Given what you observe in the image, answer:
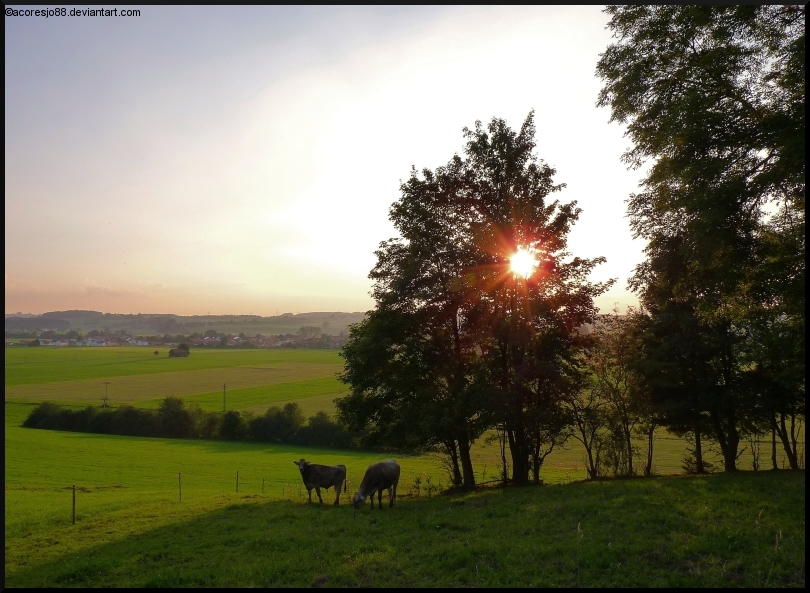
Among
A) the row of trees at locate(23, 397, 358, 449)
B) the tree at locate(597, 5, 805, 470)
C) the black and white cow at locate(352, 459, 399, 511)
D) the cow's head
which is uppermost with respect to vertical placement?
the tree at locate(597, 5, 805, 470)

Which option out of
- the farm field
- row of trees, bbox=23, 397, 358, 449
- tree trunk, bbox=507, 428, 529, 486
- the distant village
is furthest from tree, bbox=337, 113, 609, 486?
the distant village

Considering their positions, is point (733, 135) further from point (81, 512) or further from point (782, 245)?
point (81, 512)

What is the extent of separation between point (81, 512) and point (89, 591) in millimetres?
14165

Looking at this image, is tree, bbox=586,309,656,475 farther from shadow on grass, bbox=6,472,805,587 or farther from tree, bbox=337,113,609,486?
shadow on grass, bbox=6,472,805,587

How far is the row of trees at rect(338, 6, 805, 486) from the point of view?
1470 centimetres

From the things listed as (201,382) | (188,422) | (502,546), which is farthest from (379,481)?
(201,382)

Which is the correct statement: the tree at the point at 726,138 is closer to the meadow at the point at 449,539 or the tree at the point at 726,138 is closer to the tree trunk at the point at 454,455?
the meadow at the point at 449,539

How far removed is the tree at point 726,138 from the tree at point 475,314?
16.7ft

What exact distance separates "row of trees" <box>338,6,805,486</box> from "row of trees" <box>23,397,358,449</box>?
4607 cm

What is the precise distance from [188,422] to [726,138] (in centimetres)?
7600

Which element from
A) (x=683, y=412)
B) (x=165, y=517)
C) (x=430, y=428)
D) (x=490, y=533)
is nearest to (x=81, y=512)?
(x=165, y=517)

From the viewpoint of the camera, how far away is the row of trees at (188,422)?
225ft

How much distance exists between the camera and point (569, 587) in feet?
28.5

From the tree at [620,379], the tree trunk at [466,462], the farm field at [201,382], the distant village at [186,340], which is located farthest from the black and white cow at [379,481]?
the distant village at [186,340]
